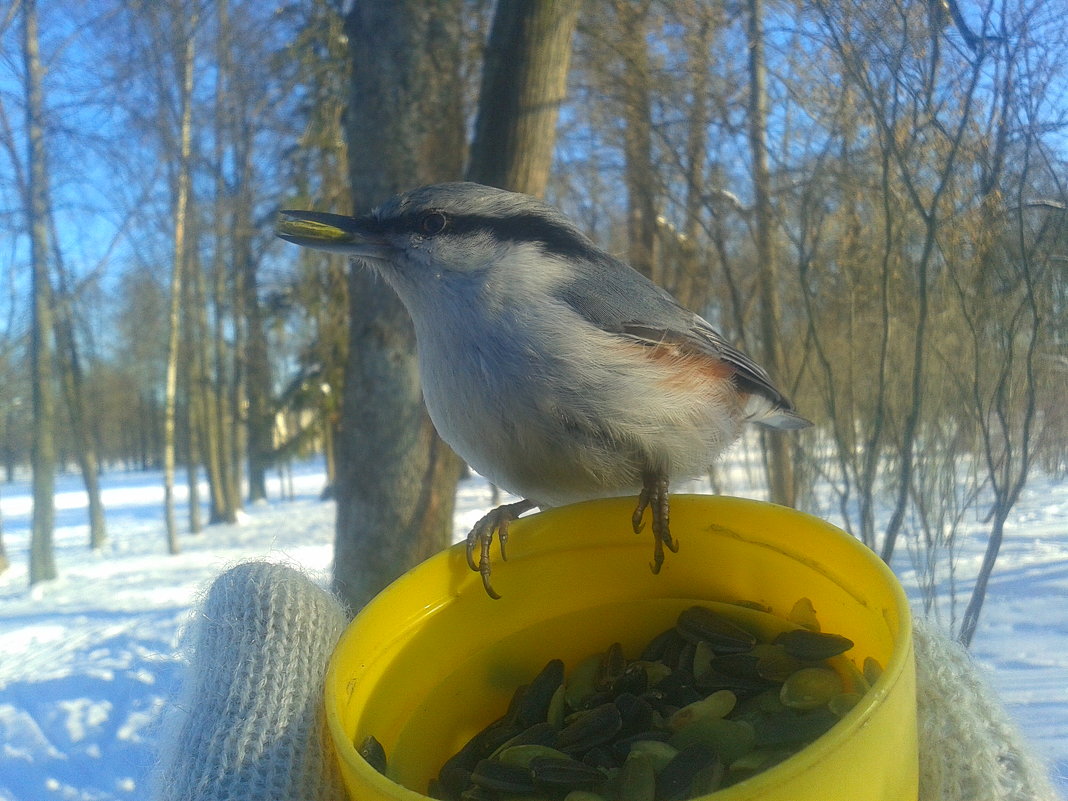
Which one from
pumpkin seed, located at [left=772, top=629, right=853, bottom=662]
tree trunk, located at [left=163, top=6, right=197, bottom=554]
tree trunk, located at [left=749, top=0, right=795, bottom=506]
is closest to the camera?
pumpkin seed, located at [left=772, top=629, right=853, bottom=662]

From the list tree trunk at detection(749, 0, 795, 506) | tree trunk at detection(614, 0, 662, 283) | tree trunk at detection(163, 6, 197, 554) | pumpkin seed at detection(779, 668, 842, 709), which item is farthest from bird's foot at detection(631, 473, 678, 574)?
tree trunk at detection(163, 6, 197, 554)

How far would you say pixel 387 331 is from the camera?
3.15 meters

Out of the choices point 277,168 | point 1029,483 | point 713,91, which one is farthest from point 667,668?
point 277,168

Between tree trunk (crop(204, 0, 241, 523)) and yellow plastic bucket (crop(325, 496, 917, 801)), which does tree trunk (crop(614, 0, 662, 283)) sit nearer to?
yellow plastic bucket (crop(325, 496, 917, 801))

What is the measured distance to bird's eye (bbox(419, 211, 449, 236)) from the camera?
128 centimetres

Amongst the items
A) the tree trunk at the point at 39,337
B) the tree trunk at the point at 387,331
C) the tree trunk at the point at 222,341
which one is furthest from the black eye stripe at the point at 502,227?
the tree trunk at the point at 39,337

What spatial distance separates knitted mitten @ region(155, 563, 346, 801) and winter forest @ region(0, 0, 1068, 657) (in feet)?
5.03

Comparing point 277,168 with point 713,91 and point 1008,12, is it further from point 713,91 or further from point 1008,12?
point 1008,12

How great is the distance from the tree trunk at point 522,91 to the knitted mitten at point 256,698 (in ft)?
7.12

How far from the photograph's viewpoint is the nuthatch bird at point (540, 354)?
1.08 metres

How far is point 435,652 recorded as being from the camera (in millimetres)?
1040

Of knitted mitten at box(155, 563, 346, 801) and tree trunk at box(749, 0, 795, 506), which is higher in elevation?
tree trunk at box(749, 0, 795, 506)

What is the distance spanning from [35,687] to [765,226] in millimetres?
3940

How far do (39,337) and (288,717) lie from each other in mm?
6282
